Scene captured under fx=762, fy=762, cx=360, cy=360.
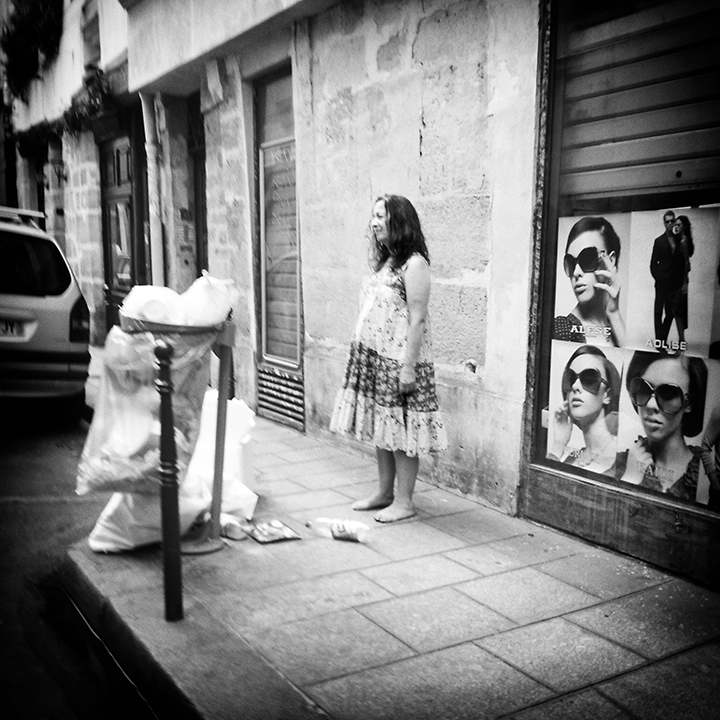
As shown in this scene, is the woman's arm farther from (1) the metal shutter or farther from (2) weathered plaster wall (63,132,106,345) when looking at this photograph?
(2) weathered plaster wall (63,132,106,345)

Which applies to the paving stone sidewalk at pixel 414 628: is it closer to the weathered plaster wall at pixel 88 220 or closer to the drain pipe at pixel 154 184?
the drain pipe at pixel 154 184

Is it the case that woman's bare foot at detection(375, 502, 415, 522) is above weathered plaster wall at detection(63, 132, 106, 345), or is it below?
below

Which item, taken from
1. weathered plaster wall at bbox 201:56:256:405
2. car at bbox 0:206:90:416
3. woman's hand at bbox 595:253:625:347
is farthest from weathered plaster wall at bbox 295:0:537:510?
car at bbox 0:206:90:416

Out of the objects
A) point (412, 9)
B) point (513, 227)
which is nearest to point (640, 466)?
point (513, 227)

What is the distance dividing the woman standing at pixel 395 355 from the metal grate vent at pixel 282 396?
2657mm

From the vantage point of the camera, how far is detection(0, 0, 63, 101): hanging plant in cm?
1425

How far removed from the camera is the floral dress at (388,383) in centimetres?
423

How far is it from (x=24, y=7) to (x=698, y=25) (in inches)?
567

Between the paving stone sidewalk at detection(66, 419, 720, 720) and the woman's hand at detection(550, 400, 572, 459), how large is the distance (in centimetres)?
48

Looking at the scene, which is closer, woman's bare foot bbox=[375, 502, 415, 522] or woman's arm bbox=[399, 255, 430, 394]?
woman's arm bbox=[399, 255, 430, 394]

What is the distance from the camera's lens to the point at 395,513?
4430mm

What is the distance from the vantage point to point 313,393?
6758mm

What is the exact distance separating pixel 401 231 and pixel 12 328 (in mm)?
4124

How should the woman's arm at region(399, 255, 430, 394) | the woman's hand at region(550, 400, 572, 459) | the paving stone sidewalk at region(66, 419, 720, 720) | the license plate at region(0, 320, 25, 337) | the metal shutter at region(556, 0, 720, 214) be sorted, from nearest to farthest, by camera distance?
the paving stone sidewalk at region(66, 419, 720, 720), the metal shutter at region(556, 0, 720, 214), the woman's arm at region(399, 255, 430, 394), the woman's hand at region(550, 400, 572, 459), the license plate at region(0, 320, 25, 337)
